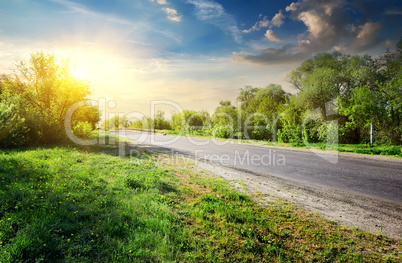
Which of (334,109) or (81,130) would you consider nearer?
(81,130)

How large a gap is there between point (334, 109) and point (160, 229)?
2406 centimetres

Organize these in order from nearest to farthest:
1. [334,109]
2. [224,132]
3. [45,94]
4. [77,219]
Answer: [77,219] → [45,94] → [334,109] → [224,132]

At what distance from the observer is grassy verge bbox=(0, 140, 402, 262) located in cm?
313

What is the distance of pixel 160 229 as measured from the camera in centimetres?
383

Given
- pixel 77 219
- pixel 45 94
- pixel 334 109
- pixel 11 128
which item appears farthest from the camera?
pixel 334 109

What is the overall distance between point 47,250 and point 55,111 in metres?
18.4

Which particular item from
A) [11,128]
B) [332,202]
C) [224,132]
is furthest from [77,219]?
[224,132]

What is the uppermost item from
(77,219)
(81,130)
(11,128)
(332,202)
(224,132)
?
(11,128)

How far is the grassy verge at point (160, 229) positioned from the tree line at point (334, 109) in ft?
59.6

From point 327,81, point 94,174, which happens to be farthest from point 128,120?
point 94,174

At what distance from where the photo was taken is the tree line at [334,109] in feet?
57.1

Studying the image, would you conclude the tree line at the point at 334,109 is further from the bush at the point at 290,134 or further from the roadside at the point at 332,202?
the roadside at the point at 332,202

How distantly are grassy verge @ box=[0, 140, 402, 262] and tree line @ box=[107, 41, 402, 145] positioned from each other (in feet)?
59.6

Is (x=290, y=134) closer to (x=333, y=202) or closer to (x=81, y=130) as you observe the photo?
(x=333, y=202)
